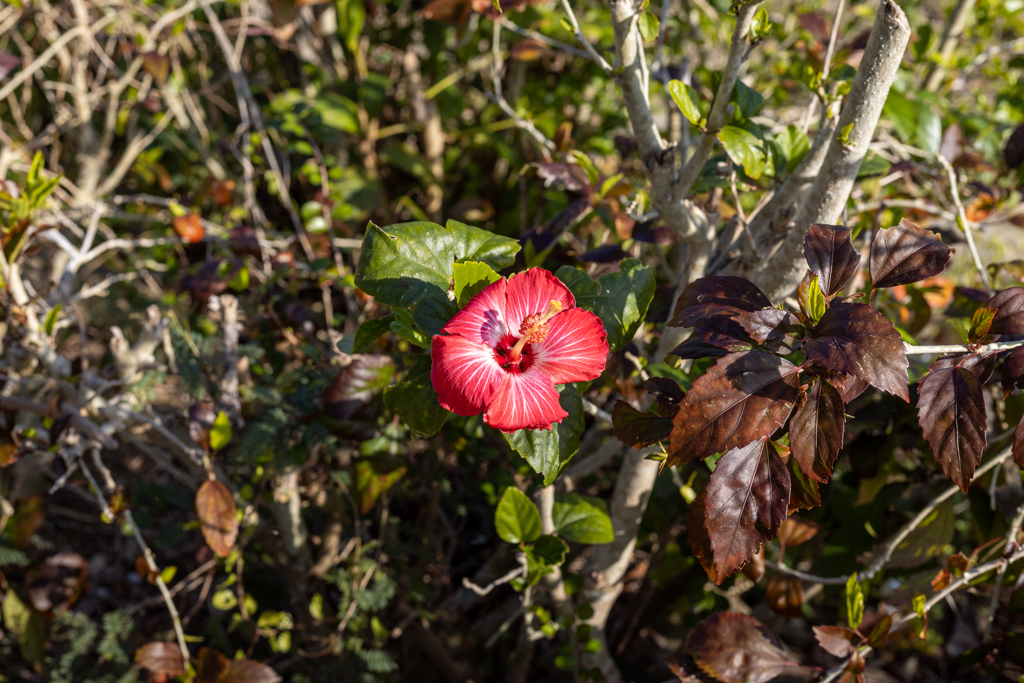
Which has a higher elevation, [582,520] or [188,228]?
[188,228]

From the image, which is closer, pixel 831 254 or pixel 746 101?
pixel 831 254

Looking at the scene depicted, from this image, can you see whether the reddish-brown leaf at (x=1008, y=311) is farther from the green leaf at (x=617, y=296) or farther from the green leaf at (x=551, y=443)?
the green leaf at (x=551, y=443)

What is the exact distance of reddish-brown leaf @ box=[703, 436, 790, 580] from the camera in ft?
2.62

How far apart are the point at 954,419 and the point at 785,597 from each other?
75 centimetres

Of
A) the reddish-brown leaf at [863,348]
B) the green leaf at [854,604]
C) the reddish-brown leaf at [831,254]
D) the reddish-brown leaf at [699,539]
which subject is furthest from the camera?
the green leaf at [854,604]

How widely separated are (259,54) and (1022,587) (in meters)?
3.18

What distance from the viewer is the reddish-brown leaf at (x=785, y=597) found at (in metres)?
1.37

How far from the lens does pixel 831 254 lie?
0.78 m

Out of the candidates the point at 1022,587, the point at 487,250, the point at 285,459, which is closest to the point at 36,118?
the point at 285,459

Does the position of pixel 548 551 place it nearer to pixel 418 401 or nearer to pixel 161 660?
pixel 418 401

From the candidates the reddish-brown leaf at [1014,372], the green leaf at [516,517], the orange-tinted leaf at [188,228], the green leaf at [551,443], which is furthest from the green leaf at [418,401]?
the orange-tinted leaf at [188,228]

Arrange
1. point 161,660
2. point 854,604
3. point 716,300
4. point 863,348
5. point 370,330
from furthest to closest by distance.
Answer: point 161,660 < point 854,604 < point 370,330 < point 716,300 < point 863,348

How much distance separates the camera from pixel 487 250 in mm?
838

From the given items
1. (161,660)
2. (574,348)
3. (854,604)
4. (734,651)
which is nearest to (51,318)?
(161,660)
